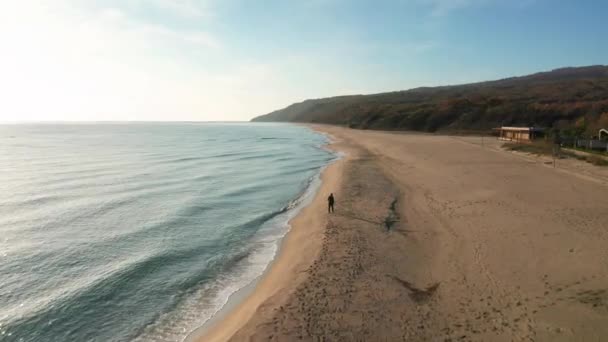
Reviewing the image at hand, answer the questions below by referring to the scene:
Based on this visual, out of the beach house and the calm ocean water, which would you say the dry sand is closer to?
the calm ocean water

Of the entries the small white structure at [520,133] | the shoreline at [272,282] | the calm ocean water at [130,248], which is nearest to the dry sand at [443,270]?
the shoreline at [272,282]

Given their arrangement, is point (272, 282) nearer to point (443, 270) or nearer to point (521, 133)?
point (443, 270)

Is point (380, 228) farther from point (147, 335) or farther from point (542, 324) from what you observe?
point (147, 335)

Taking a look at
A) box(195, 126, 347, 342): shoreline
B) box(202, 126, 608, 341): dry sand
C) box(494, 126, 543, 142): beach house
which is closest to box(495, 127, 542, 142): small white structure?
box(494, 126, 543, 142): beach house

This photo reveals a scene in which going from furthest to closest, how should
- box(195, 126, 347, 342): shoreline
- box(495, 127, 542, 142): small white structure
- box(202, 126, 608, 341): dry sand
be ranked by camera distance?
box(495, 127, 542, 142): small white structure < box(195, 126, 347, 342): shoreline < box(202, 126, 608, 341): dry sand

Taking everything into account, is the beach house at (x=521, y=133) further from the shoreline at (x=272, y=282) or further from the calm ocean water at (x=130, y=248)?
the shoreline at (x=272, y=282)

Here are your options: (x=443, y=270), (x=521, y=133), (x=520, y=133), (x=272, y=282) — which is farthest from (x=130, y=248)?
(x=520, y=133)

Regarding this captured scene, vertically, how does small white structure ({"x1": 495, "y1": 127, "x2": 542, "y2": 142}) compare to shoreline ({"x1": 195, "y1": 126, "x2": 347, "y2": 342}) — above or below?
above
